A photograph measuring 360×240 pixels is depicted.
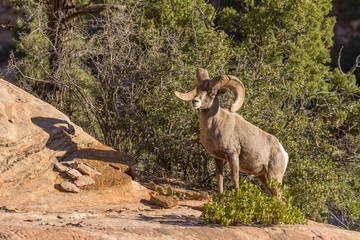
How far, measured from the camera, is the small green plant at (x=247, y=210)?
5.93 m

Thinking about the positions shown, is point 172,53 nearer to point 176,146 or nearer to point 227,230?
point 176,146

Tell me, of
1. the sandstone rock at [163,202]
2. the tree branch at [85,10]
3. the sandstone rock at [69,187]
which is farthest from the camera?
the tree branch at [85,10]

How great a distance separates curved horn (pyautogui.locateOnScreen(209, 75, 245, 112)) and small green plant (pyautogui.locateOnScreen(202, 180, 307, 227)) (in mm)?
1363

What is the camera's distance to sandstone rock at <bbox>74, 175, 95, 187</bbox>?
734 cm

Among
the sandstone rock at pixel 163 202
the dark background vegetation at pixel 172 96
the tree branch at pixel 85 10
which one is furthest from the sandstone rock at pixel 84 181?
the tree branch at pixel 85 10

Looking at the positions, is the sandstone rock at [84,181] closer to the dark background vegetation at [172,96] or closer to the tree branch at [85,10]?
the dark background vegetation at [172,96]

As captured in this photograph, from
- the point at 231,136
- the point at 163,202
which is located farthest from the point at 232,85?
the point at 163,202

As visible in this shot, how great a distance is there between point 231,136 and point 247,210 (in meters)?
1.35

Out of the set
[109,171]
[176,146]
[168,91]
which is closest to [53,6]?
[168,91]

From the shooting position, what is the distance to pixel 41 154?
24.5 feet

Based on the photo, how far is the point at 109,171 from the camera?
26.0 ft

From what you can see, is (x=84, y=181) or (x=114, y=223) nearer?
(x=114, y=223)

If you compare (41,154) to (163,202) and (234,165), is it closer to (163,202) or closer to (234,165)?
(163,202)

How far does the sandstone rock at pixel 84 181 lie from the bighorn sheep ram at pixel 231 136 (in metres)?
2.05
